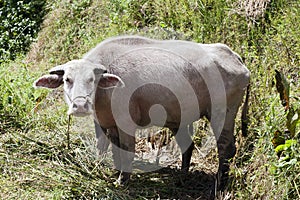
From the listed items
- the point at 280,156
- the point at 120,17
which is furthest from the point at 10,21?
the point at 280,156

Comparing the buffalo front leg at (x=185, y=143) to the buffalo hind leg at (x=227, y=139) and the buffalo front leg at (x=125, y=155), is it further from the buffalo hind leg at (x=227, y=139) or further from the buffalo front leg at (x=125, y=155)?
the buffalo front leg at (x=125, y=155)

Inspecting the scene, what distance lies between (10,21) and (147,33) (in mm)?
3388

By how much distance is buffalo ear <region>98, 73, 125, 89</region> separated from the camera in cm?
530

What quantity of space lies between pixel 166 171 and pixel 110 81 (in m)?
1.31

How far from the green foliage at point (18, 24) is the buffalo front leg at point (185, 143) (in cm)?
427

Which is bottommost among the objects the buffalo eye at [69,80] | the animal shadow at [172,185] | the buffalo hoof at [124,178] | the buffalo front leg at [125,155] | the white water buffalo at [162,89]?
the animal shadow at [172,185]

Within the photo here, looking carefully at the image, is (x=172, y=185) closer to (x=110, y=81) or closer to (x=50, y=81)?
(x=110, y=81)

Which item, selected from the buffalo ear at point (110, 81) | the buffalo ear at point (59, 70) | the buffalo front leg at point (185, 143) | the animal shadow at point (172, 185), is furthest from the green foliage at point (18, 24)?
the buffalo ear at point (110, 81)

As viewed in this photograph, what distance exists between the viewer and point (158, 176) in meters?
6.00

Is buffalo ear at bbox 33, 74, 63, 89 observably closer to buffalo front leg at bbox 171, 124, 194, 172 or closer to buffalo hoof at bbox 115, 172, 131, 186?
buffalo hoof at bbox 115, 172, 131, 186

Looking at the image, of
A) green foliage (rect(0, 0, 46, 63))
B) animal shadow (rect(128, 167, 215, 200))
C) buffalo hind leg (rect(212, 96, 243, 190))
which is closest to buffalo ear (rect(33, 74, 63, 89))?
animal shadow (rect(128, 167, 215, 200))

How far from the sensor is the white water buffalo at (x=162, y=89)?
5.59 meters

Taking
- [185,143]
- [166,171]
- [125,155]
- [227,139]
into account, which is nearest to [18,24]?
[185,143]

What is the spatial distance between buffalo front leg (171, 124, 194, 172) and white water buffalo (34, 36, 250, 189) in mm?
266
